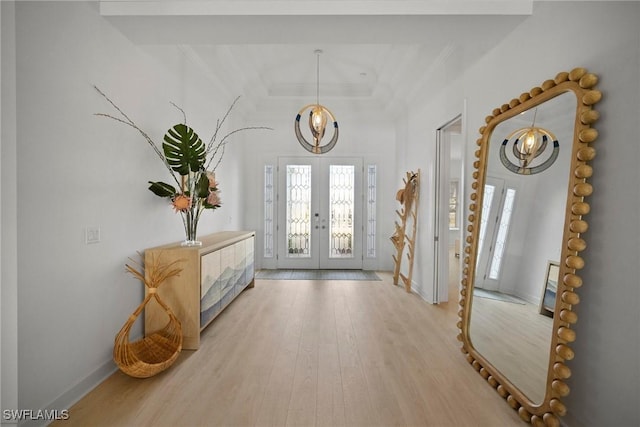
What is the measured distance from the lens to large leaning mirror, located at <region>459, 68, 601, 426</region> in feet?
5.52

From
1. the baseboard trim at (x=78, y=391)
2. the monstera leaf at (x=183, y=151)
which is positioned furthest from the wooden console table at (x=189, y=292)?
the monstera leaf at (x=183, y=151)

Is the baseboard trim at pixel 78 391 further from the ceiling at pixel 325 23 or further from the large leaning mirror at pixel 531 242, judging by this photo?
the large leaning mirror at pixel 531 242

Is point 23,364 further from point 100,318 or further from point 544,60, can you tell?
point 544,60

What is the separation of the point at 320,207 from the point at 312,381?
418 cm

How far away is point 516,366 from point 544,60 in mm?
1967

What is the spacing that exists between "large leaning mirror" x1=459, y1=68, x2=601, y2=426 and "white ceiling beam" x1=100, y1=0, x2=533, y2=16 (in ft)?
2.12

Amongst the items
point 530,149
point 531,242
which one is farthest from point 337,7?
point 531,242

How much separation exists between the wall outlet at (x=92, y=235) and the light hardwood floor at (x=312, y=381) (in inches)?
39.0

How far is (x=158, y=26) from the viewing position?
2.39m

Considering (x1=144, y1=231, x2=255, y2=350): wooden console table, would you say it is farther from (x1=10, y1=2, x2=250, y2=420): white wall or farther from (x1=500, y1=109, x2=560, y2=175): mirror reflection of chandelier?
(x1=500, y1=109, x2=560, y2=175): mirror reflection of chandelier

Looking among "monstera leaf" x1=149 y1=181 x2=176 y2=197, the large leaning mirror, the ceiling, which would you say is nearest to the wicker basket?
"monstera leaf" x1=149 y1=181 x2=176 y2=197

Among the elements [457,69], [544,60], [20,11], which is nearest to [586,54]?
[544,60]

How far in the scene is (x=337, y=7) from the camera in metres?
2.21

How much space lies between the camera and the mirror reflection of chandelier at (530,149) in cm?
193
